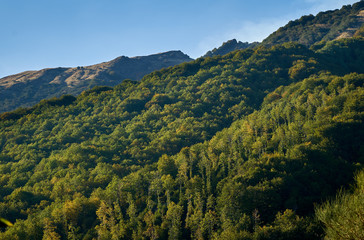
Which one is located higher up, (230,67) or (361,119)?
(230,67)

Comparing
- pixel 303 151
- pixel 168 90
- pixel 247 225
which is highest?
pixel 168 90

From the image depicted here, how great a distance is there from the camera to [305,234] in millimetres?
47344

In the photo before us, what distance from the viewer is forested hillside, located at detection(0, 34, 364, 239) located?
6022 centimetres

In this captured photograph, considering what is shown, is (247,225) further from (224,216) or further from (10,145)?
(10,145)

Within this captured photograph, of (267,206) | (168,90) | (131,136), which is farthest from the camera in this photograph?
(168,90)

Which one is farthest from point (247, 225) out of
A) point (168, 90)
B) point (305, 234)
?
point (168, 90)

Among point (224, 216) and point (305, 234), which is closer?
point (305, 234)

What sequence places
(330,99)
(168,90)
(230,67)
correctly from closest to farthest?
(330,99)
(168,90)
(230,67)

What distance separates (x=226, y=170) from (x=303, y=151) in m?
21.0

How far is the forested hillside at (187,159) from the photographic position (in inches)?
2371

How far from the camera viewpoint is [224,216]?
5619 cm

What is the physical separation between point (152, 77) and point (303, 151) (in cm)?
13870

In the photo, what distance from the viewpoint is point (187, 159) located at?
88.1m

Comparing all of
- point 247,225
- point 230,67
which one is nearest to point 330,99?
point 247,225
